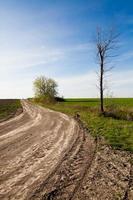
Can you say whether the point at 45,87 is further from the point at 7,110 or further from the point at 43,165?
the point at 43,165

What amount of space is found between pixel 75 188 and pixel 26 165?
2.70 meters

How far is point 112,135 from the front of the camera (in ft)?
48.4

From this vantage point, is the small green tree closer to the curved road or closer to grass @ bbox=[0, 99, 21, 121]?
grass @ bbox=[0, 99, 21, 121]

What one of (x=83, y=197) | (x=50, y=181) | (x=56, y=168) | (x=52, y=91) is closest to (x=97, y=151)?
(x=56, y=168)

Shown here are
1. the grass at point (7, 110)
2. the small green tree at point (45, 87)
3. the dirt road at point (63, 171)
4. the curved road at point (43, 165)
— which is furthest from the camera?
the small green tree at point (45, 87)

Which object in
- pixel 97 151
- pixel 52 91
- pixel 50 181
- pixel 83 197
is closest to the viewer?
pixel 83 197

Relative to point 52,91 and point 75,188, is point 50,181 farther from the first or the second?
point 52,91

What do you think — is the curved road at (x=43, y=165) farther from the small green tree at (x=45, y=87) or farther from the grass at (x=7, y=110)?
the small green tree at (x=45, y=87)

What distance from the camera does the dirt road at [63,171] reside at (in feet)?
21.2

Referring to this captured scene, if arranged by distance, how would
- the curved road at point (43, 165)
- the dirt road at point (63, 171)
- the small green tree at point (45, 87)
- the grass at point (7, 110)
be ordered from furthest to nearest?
the small green tree at point (45, 87)
the grass at point (7, 110)
the curved road at point (43, 165)
the dirt road at point (63, 171)

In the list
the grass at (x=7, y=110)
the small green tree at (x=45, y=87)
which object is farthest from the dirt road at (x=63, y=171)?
the small green tree at (x=45, y=87)

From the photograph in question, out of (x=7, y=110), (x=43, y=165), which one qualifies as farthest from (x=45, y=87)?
(x=43, y=165)

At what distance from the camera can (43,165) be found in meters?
8.87

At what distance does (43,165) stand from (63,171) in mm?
968
